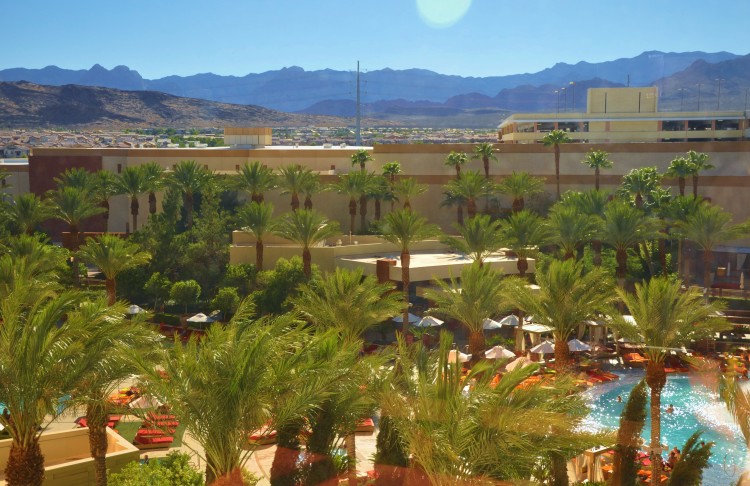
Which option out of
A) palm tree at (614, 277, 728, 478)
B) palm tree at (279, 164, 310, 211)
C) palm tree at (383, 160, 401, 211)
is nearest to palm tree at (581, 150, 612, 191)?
palm tree at (383, 160, 401, 211)

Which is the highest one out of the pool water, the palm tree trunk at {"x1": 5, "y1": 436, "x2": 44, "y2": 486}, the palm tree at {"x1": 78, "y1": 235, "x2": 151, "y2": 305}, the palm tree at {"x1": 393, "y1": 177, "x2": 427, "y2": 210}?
the palm tree at {"x1": 393, "y1": 177, "x2": 427, "y2": 210}

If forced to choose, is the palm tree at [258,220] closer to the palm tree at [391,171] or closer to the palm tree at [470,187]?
the palm tree at [470,187]

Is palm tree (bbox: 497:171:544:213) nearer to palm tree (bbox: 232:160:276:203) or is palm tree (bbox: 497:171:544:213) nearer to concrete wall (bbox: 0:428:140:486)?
palm tree (bbox: 232:160:276:203)

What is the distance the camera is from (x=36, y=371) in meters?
14.8

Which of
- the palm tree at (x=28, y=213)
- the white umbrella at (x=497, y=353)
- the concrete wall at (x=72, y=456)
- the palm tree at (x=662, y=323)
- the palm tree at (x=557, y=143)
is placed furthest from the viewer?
the palm tree at (x=557, y=143)

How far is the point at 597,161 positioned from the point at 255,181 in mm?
17607

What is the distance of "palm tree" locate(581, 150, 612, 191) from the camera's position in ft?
160

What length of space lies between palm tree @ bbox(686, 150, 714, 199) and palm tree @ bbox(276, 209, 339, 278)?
18.5 meters

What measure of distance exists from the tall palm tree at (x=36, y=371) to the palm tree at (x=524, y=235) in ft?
74.2

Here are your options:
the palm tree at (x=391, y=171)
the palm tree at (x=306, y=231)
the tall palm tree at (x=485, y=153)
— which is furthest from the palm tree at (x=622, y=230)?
the palm tree at (x=391, y=171)

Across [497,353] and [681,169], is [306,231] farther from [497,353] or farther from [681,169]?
[681,169]

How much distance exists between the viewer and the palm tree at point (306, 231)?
36.7 metres

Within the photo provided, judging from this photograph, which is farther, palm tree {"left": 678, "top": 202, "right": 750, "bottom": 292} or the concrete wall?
palm tree {"left": 678, "top": 202, "right": 750, "bottom": 292}

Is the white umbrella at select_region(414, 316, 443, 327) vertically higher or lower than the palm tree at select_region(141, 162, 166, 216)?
lower
